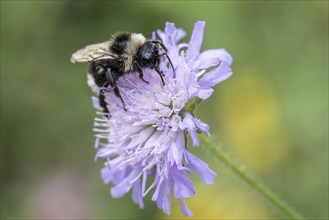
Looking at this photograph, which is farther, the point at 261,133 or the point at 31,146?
the point at 31,146

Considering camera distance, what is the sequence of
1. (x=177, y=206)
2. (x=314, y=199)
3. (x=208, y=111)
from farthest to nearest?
(x=208, y=111), (x=177, y=206), (x=314, y=199)

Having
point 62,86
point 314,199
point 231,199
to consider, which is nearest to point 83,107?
point 62,86

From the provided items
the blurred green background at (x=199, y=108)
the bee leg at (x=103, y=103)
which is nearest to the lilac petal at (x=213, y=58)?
the bee leg at (x=103, y=103)

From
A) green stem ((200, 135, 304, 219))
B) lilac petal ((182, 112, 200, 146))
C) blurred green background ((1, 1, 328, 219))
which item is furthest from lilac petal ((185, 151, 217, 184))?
blurred green background ((1, 1, 328, 219))

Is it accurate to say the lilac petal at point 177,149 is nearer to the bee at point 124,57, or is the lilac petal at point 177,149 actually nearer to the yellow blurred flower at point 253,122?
the bee at point 124,57

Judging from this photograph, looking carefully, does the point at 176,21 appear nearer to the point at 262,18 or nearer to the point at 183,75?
the point at 262,18

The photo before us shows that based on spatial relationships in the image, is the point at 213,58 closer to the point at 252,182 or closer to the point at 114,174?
the point at 252,182

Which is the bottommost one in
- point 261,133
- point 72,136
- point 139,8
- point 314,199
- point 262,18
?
point 314,199

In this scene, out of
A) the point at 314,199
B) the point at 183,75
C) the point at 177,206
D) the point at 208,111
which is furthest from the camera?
the point at 208,111
